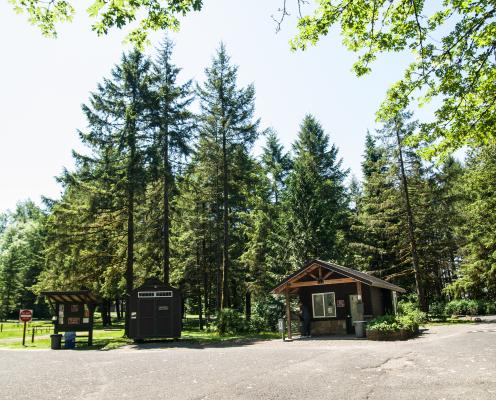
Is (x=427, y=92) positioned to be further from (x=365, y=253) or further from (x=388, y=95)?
(x=365, y=253)

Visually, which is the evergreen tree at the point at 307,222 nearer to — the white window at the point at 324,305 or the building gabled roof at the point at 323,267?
the white window at the point at 324,305

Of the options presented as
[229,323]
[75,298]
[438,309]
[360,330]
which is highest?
[75,298]

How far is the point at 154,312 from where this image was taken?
21.7m

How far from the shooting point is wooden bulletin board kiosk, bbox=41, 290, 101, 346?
2109 cm

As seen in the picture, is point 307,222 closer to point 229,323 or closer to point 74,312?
point 229,323

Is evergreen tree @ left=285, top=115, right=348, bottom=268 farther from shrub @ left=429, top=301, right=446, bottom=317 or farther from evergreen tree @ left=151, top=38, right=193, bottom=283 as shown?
shrub @ left=429, top=301, right=446, bottom=317

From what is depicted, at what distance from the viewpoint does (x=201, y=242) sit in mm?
37688

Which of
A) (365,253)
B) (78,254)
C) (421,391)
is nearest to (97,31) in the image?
(421,391)

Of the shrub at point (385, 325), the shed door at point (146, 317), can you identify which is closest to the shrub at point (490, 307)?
the shrub at point (385, 325)

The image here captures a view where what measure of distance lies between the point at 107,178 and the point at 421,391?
22.5 m

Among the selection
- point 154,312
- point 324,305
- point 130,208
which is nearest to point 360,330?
point 324,305

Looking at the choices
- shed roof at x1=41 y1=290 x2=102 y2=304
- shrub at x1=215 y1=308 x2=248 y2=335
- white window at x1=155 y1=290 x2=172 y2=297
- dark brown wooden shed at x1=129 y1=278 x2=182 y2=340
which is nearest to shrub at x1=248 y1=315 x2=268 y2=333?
shrub at x1=215 y1=308 x2=248 y2=335

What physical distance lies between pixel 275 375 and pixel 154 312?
1352 centimetres

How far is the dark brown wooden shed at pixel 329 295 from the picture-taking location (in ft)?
72.1
